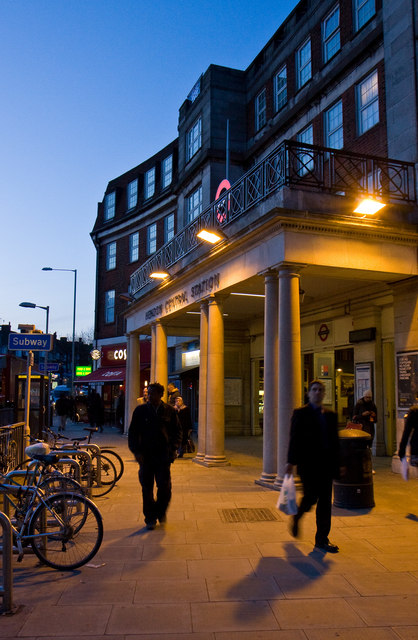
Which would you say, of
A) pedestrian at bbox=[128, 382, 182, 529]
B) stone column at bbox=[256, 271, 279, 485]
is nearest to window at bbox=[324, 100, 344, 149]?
stone column at bbox=[256, 271, 279, 485]

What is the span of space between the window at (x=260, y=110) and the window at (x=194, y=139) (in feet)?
9.02

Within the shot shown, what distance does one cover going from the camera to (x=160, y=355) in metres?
17.4

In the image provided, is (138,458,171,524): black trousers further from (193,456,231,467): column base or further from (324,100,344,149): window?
(324,100,344,149): window

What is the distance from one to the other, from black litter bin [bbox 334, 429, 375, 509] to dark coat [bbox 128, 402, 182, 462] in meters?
2.42

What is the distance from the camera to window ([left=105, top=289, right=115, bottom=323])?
35.2 meters

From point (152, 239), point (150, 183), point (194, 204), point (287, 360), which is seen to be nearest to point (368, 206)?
point (287, 360)

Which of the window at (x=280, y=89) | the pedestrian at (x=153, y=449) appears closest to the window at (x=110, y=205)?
the window at (x=280, y=89)

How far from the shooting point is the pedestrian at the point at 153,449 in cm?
702

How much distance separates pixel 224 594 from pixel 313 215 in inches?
265

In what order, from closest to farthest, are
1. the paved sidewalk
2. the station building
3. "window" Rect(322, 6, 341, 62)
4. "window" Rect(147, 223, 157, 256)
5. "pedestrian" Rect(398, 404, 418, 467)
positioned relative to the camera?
the paved sidewalk, "pedestrian" Rect(398, 404, 418, 467), the station building, "window" Rect(322, 6, 341, 62), "window" Rect(147, 223, 157, 256)

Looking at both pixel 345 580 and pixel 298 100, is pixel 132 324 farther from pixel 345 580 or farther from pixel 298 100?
pixel 345 580

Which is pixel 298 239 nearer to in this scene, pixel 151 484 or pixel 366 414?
pixel 366 414

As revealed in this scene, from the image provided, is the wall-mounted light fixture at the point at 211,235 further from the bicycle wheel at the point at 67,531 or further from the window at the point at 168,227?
the window at the point at 168,227

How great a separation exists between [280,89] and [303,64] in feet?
4.76
